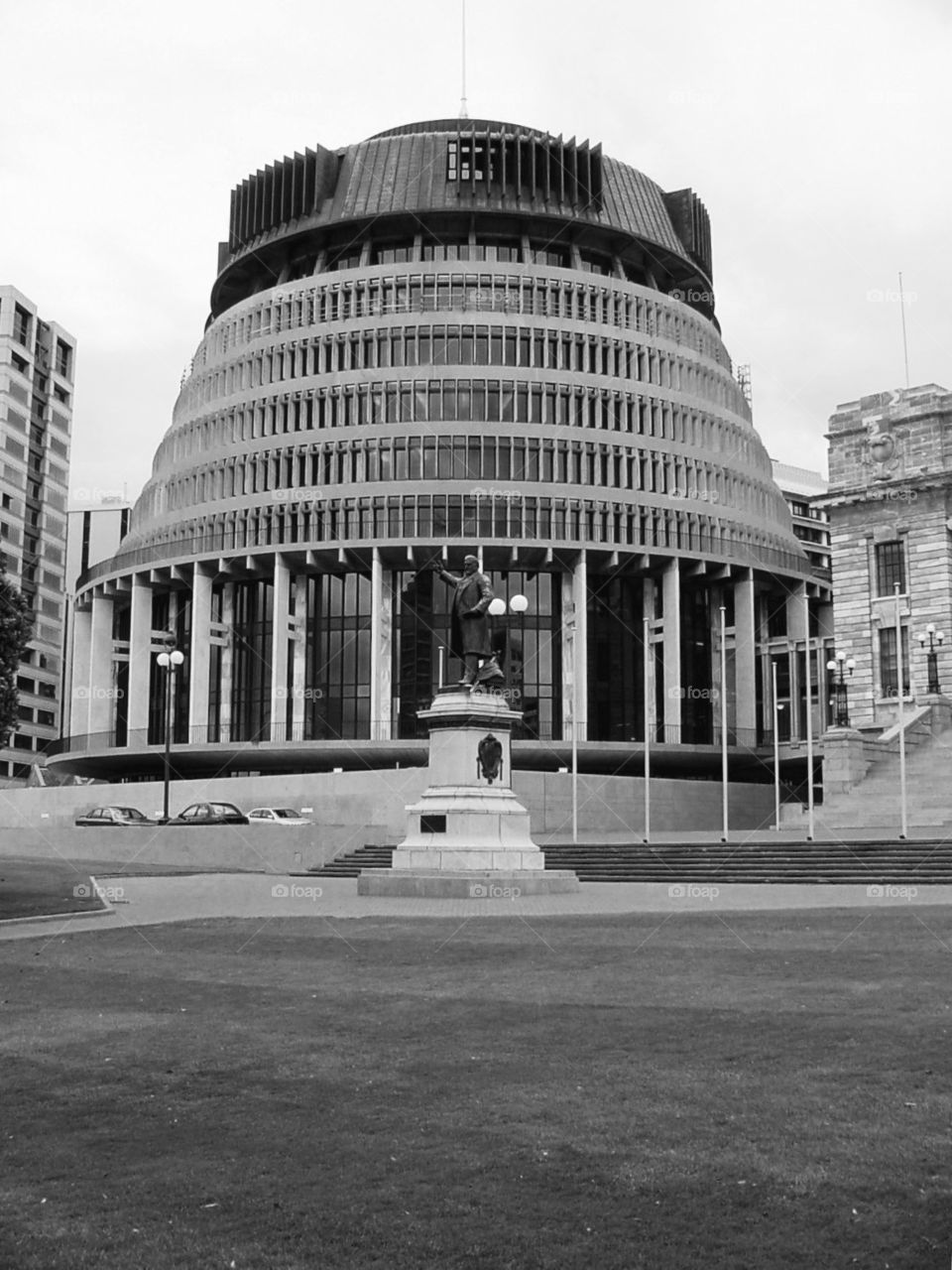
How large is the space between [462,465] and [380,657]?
12.1m

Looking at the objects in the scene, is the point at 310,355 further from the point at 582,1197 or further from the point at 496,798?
the point at 582,1197

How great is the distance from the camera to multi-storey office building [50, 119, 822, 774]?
81125 mm

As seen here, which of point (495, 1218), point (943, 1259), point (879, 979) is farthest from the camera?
point (879, 979)

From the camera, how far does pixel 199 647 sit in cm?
8375

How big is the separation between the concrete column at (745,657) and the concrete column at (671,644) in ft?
12.9

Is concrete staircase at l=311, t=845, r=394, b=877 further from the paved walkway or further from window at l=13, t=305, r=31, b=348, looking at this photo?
window at l=13, t=305, r=31, b=348

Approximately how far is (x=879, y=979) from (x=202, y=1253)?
37.4 feet

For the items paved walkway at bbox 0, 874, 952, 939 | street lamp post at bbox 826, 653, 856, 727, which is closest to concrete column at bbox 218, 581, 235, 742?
street lamp post at bbox 826, 653, 856, 727

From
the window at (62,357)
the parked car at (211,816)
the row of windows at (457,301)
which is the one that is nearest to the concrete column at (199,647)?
the row of windows at (457,301)

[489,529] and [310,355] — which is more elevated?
[310,355]

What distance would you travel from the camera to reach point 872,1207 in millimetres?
8125

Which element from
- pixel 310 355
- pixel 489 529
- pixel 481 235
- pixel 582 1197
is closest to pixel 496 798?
pixel 582 1197

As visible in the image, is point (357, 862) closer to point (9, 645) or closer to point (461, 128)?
point (9, 645)

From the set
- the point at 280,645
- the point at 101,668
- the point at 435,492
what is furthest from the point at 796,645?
the point at 101,668
